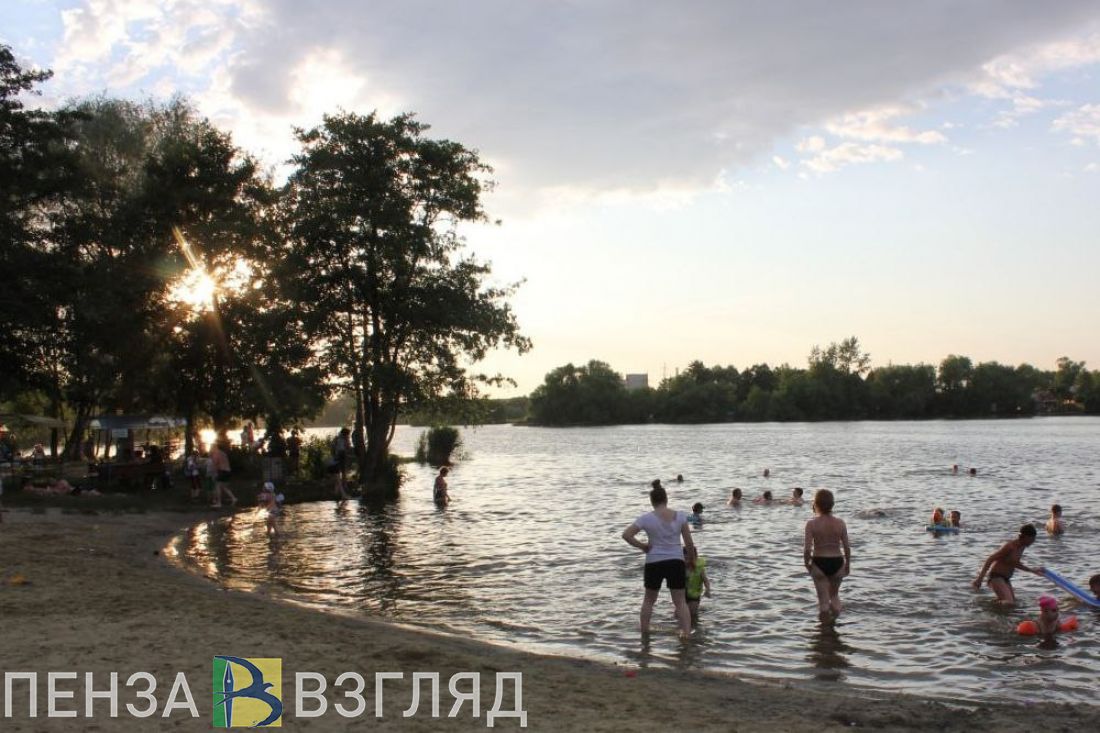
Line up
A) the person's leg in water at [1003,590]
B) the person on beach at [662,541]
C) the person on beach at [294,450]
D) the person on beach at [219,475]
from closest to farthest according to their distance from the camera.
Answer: the person on beach at [662,541] < the person's leg in water at [1003,590] < the person on beach at [219,475] < the person on beach at [294,450]

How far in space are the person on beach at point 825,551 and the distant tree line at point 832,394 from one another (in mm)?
154173

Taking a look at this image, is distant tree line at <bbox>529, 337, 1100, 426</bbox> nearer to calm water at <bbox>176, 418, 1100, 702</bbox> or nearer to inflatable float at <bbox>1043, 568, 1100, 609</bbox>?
calm water at <bbox>176, 418, 1100, 702</bbox>

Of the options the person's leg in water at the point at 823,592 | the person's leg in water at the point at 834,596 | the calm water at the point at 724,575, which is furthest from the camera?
the person's leg in water at the point at 834,596

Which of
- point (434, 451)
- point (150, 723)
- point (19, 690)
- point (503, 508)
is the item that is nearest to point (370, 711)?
point (150, 723)

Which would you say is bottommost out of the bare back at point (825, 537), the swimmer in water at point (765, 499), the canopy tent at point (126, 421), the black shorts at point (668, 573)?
the swimmer in water at point (765, 499)

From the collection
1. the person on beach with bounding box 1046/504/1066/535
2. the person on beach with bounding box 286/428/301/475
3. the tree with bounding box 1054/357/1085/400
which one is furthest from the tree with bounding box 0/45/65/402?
the tree with bounding box 1054/357/1085/400

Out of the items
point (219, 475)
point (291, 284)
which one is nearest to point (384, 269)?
point (291, 284)

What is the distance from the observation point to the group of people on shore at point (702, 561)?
10.9 metres

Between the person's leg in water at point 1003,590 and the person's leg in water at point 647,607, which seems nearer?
the person's leg in water at point 647,607

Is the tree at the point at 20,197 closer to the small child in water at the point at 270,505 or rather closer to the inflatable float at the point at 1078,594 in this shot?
the small child in water at the point at 270,505

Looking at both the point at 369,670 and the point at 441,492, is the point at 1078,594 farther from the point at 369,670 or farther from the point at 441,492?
the point at 441,492

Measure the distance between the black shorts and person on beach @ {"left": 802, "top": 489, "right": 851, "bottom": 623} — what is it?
2259mm

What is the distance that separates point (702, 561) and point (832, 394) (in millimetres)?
155616

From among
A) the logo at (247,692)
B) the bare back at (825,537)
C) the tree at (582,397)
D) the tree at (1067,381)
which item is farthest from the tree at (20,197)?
the tree at (1067,381)
